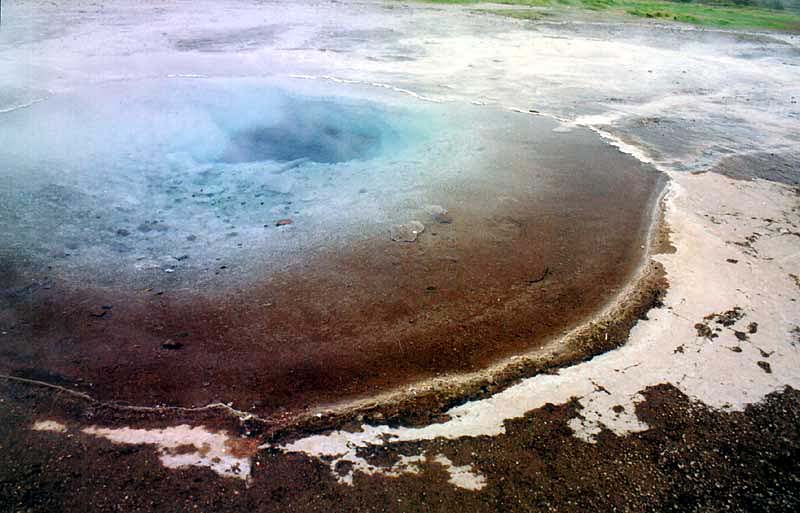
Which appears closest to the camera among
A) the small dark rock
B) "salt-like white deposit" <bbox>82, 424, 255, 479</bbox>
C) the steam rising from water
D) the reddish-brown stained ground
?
"salt-like white deposit" <bbox>82, 424, 255, 479</bbox>

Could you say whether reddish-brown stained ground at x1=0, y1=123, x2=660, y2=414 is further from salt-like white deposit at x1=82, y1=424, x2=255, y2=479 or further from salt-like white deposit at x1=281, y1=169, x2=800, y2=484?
salt-like white deposit at x1=281, y1=169, x2=800, y2=484

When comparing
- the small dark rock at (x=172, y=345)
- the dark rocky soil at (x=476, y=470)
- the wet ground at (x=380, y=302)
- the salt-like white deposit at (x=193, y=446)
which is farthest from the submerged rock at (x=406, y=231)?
the salt-like white deposit at (x=193, y=446)

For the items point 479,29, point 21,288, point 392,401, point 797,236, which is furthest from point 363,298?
point 479,29

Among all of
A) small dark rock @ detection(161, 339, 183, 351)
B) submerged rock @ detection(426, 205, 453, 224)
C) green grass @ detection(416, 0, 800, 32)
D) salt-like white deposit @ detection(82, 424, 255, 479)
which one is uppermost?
green grass @ detection(416, 0, 800, 32)

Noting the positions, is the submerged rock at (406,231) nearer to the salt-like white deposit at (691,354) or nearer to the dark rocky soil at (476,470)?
the salt-like white deposit at (691,354)

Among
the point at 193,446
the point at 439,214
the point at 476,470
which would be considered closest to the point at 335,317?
the point at 193,446

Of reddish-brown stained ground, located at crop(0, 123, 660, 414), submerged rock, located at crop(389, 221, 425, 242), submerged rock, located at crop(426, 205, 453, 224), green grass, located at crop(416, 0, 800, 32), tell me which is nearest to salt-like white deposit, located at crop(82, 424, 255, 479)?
reddish-brown stained ground, located at crop(0, 123, 660, 414)

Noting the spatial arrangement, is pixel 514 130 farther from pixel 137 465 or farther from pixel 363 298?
pixel 137 465
